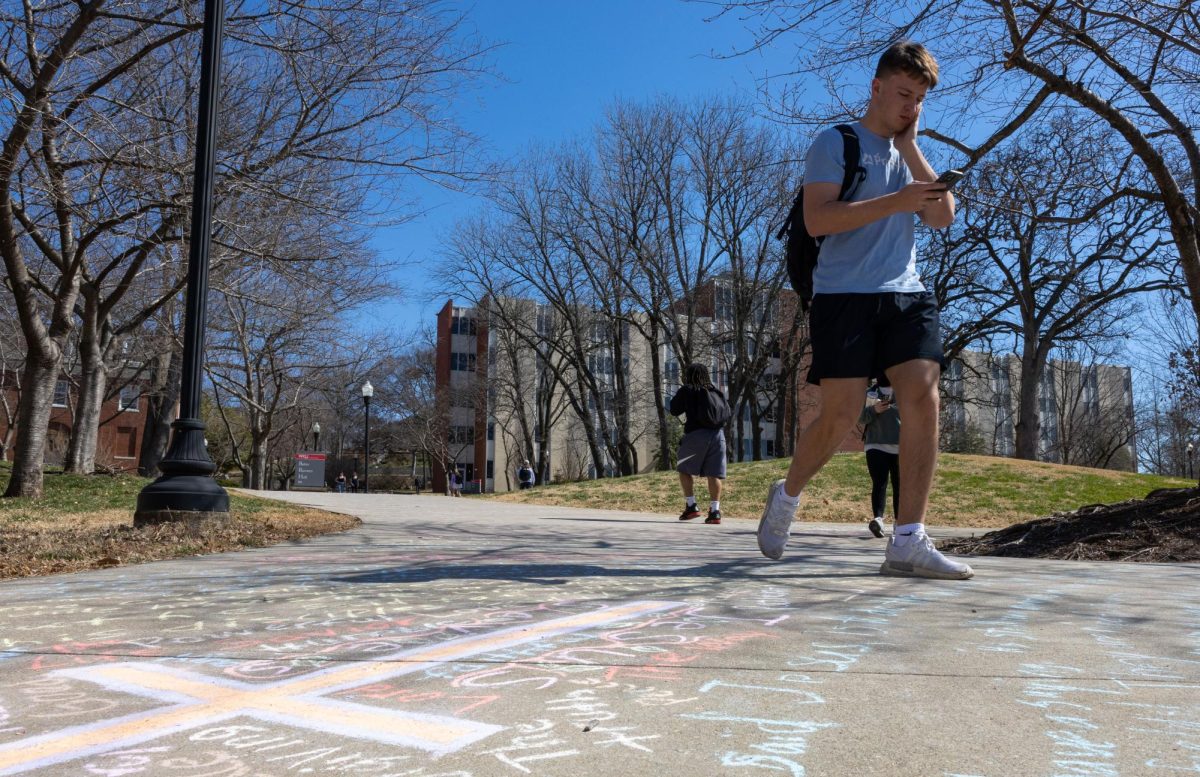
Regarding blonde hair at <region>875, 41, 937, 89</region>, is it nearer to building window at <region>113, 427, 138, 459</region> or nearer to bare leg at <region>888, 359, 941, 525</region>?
bare leg at <region>888, 359, 941, 525</region>

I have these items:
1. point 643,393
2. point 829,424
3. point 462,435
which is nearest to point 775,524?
point 829,424

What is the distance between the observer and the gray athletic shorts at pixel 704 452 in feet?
33.2

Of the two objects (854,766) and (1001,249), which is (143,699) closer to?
(854,766)

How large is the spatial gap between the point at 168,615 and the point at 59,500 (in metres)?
9.86

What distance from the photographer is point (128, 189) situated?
9.13m

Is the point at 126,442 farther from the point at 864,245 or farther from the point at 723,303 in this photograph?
the point at 864,245

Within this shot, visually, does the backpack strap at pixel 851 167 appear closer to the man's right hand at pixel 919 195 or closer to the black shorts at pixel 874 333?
the man's right hand at pixel 919 195

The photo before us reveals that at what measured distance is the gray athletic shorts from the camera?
10.1 m

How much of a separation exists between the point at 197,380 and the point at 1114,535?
689 centimetres

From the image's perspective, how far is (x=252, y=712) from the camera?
1961 mm

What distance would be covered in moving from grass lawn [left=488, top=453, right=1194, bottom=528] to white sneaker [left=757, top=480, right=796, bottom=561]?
917cm

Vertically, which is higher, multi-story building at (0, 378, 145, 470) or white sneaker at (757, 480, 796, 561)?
multi-story building at (0, 378, 145, 470)

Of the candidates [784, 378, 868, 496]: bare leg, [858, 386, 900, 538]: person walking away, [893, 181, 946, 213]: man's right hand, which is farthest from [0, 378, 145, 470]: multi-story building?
[893, 181, 946, 213]: man's right hand

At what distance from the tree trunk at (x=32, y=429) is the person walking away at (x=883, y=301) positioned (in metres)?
11.3
